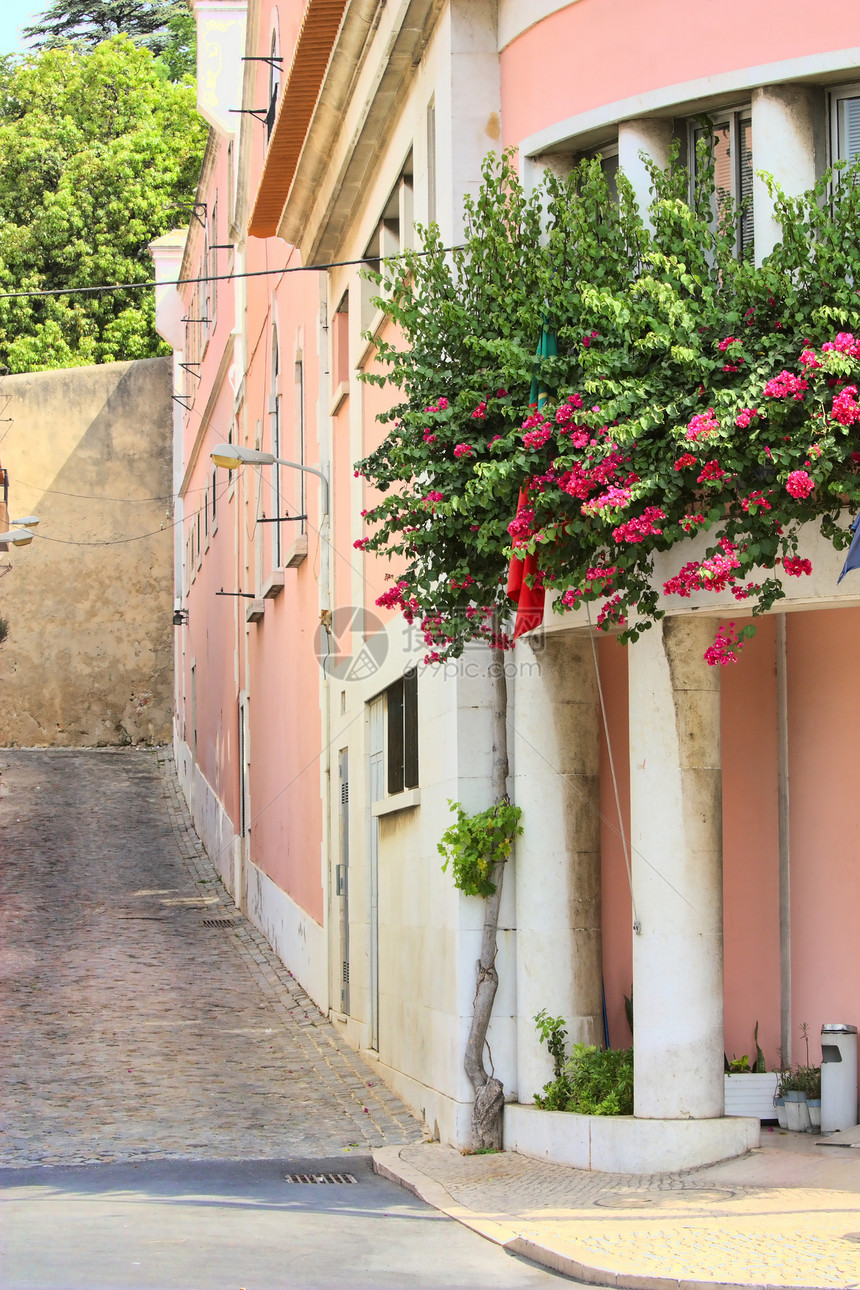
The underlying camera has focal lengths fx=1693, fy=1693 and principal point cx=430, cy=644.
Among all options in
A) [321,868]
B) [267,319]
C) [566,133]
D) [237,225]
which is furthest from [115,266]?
[566,133]

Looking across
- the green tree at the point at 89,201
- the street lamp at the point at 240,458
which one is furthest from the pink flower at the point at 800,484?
the green tree at the point at 89,201

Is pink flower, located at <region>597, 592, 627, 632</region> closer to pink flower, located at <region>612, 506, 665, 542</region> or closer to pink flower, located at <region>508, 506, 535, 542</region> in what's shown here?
pink flower, located at <region>508, 506, 535, 542</region>

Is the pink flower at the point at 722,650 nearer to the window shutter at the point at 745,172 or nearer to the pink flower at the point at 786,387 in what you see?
the pink flower at the point at 786,387

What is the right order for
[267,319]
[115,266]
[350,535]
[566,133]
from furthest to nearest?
1. [115,266]
2. [267,319]
3. [350,535]
4. [566,133]

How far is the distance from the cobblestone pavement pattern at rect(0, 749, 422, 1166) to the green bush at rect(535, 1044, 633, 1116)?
1.59 metres

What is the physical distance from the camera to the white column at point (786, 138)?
9.34 m

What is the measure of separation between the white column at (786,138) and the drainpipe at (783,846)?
261cm

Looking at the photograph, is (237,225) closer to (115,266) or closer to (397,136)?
(397,136)

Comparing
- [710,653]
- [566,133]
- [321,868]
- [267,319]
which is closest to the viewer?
[710,653]

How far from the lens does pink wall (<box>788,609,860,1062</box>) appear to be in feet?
33.2

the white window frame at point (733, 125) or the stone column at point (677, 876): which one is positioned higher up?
the white window frame at point (733, 125)

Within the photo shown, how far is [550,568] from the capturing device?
9.50m

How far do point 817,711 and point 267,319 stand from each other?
13.7 metres

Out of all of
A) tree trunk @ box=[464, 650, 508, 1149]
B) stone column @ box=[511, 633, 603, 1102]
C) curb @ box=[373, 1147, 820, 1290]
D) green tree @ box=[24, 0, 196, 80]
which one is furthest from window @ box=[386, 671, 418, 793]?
green tree @ box=[24, 0, 196, 80]
